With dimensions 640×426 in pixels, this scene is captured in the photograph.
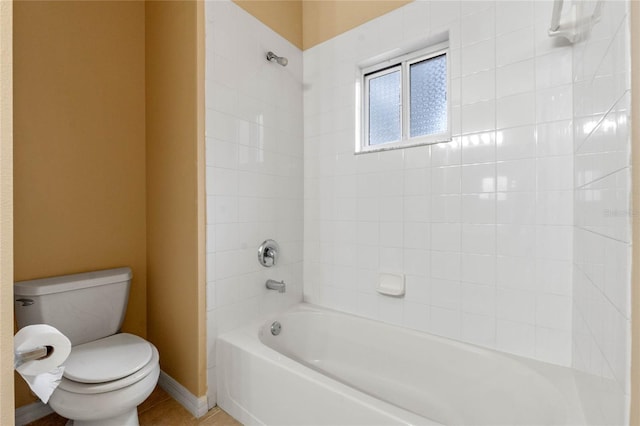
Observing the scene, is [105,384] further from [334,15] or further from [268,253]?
[334,15]

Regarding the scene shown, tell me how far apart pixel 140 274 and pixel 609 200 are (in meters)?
2.27

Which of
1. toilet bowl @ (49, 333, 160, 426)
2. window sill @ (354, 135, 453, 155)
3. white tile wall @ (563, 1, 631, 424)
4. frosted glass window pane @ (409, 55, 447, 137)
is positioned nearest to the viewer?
white tile wall @ (563, 1, 631, 424)

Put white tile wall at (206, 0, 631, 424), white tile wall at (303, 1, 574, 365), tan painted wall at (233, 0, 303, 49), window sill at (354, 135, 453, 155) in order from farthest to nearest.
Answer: tan painted wall at (233, 0, 303, 49) → window sill at (354, 135, 453, 155) → white tile wall at (303, 1, 574, 365) → white tile wall at (206, 0, 631, 424)

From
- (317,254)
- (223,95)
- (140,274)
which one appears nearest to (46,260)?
(140,274)

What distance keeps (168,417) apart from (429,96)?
2.31 metres

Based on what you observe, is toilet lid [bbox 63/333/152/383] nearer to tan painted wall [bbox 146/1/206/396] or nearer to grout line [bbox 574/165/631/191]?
tan painted wall [bbox 146/1/206/396]

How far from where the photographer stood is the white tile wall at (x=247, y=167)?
5.29 feet

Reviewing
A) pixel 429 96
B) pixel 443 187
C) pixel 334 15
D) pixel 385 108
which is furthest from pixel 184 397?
pixel 334 15

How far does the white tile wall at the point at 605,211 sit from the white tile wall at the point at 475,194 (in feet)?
0.60

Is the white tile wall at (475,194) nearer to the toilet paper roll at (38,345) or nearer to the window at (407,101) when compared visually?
the window at (407,101)

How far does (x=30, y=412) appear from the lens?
4.94 feet

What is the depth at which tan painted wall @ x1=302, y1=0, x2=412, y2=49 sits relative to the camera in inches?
72.0

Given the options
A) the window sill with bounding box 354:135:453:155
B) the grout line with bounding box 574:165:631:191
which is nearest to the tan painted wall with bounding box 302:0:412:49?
the window sill with bounding box 354:135:453:155

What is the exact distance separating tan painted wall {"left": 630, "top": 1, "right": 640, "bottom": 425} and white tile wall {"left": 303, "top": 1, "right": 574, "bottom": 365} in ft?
2.80
